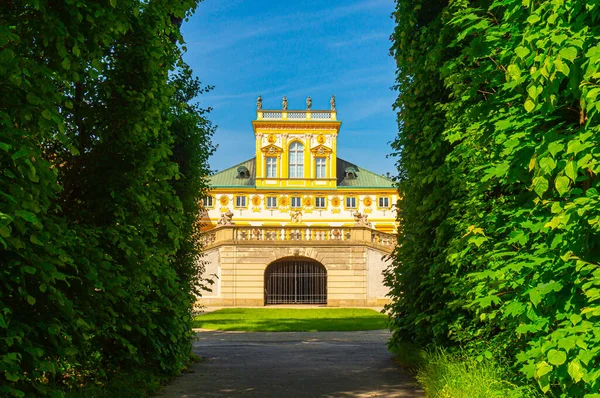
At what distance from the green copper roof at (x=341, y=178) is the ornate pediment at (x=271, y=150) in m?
3.60

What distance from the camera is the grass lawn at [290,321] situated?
1909 cm

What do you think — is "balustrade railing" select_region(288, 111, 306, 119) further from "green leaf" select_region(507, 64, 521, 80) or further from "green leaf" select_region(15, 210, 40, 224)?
"green leaf" select_region(15, 210, 40, 224)

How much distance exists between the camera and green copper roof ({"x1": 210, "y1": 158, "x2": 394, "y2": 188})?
62.2m

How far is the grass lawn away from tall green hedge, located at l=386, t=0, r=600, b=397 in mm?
9188

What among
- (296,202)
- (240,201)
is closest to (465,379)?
(296,202)

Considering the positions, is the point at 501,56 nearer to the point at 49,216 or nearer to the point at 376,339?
the point at 49,216

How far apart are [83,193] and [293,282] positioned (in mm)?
27201

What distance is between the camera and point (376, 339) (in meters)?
16.0

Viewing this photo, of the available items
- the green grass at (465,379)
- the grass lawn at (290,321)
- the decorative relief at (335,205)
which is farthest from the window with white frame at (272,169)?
the green grass at (465,379)

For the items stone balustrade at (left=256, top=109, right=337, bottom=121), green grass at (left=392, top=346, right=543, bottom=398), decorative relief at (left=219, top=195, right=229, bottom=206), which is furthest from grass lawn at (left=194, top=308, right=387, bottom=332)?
stone balustrade at (left=256, top=109, right=337, bottom=121)

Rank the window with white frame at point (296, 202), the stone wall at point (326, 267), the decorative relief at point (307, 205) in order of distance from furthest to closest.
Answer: the window with white frame at point (296, 202), the decorative relief at point (307, 205), the stone wall at point (326, 267)

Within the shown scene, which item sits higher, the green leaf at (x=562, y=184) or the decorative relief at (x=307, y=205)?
the decorative relief at (x=307, y=205)

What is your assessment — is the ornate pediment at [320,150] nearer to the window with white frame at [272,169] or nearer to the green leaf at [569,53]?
the window with white frame at [272,169]

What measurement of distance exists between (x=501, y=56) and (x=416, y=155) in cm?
480
